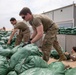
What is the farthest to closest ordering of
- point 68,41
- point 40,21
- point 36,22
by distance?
point 68,41 < point 40,21 < point 36,22

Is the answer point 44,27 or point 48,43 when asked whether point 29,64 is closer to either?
point 48,43

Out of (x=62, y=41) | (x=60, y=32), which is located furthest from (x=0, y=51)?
(x=60, y=32)

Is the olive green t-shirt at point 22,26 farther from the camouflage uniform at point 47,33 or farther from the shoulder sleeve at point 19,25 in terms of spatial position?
the camouflage uniform at point 47,33

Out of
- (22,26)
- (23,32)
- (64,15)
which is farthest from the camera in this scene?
(64,15)

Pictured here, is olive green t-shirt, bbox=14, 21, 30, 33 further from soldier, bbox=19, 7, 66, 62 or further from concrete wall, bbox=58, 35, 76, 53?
soldier, bbox=19, 7, 66, 62

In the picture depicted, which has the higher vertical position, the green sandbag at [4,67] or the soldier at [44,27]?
the soldier at [44,27]

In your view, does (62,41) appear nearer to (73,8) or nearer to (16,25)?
(16,25)

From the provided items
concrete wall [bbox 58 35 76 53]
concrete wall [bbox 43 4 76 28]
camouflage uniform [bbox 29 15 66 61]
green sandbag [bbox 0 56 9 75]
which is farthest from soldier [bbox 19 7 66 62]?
concrete wall [bbox 43 4 76 28]

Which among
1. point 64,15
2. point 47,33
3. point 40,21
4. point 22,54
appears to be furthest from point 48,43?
point 64,15

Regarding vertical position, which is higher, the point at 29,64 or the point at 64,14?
the point at 64,14

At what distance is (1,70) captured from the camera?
339 centimetres

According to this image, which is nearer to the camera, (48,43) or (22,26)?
(48,43)

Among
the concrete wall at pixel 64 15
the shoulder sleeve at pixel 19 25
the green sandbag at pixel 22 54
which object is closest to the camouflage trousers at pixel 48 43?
the green sandbag at pixel 22 54

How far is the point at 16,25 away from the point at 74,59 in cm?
215
